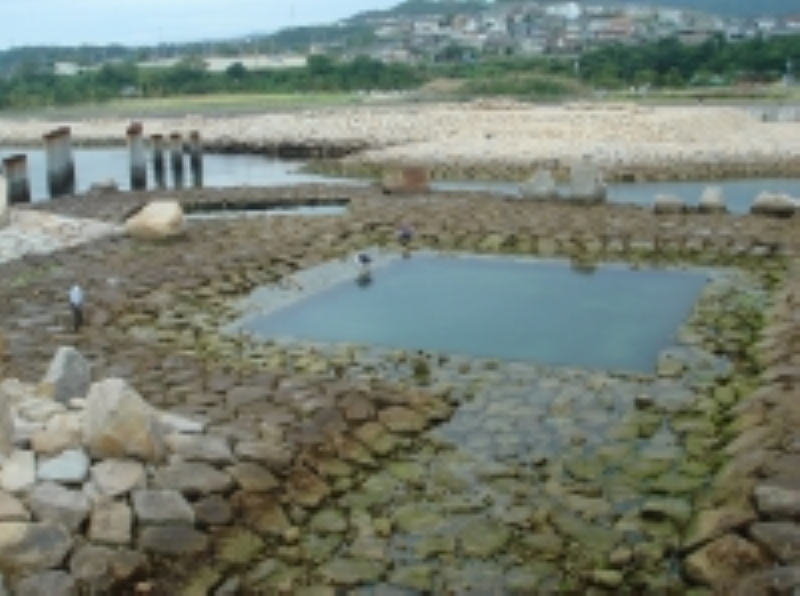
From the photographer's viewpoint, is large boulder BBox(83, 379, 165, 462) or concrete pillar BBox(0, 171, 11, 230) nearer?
large boulder BBox(83, 379, 165, 462)

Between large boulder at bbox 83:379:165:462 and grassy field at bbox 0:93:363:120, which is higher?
grassy field at bbox 0:93:363:120

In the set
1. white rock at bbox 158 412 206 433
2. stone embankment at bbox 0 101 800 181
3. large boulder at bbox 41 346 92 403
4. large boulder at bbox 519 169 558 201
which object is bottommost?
white rock at bbox 158 412 206 433

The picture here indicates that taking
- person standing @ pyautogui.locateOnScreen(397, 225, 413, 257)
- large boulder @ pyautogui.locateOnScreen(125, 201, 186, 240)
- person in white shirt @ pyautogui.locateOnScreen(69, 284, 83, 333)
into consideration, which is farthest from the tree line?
person in white shirt @ pyautogui.locateOnScreen(69, 284, 83, 333)

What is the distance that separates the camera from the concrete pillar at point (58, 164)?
84.3 feet

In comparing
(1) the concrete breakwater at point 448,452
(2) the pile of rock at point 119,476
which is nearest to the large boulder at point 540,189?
(1) the concrete breakwater at point 448,452

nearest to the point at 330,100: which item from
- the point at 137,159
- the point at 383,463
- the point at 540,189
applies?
the point at 137,159

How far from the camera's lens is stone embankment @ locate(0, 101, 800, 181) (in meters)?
29.1

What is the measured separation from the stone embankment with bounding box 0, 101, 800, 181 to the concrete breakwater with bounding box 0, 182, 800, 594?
15885mm

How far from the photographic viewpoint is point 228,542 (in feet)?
21.9

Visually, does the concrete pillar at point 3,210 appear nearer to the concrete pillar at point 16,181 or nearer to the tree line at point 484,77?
the concrete pillar at point 16,181

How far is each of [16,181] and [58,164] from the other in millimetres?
3407

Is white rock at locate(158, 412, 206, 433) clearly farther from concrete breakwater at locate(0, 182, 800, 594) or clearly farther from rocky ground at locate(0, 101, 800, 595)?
concrete breakwater at locate(0, 182, 800, 594)

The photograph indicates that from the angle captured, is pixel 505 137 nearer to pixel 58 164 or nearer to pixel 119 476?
pixel 58 164

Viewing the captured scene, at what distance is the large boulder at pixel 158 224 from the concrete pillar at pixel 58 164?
10.2 m
